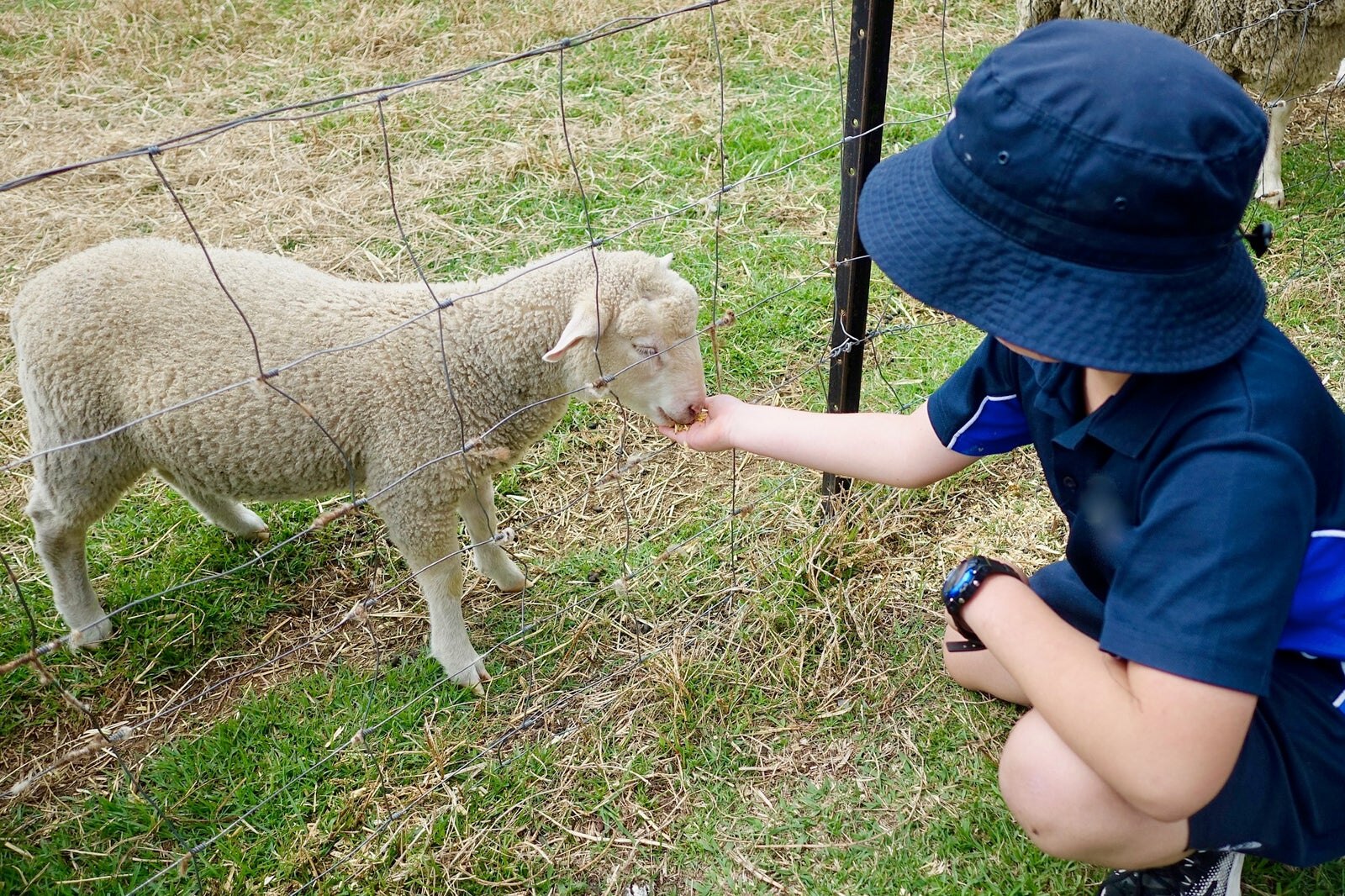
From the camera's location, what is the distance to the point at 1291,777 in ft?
6.04

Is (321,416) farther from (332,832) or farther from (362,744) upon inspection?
(332,832)

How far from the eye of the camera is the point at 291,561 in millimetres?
3434

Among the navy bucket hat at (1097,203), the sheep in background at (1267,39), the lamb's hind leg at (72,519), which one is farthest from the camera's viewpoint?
the sheep in background at (1267,39)

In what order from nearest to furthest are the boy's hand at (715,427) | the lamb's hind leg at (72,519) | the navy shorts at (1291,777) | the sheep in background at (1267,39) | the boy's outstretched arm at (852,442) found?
1. the navy shorts at (1291,777)
2. the boy's outstretched arm at (852,442)
3. the boy's hand at (715,427)
4. the lamb's hind leg at (72,519)
5. the sheep in background at (1267,39)

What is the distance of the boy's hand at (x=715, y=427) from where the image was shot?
2.50 meters

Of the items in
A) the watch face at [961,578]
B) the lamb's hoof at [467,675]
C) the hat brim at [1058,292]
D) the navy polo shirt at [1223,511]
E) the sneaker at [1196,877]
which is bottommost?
the lamb's hoof at [467,675]

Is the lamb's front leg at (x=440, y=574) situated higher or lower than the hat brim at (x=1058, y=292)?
lower

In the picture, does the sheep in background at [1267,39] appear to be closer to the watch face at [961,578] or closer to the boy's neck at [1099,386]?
the boy's neck at [1099,386]

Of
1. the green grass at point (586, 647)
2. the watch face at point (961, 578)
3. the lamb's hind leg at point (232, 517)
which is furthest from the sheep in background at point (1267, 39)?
the lamb's hind leg at point (232, 517)

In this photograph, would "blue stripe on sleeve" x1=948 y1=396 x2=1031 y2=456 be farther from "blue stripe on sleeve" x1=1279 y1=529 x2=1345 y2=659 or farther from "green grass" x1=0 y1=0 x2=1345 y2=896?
"green grass" x1=0 y1=0 x2=1345 y2=896

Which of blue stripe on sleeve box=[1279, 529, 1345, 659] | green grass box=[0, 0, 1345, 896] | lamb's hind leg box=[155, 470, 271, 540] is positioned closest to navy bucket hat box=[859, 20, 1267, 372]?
blue stripe on sleeve box=[1279, 529, 1345, 659]

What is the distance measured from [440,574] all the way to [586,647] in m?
0.51

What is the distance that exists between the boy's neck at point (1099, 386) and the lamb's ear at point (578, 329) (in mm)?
1284

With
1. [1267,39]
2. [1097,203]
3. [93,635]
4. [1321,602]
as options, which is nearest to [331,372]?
[93,635]
